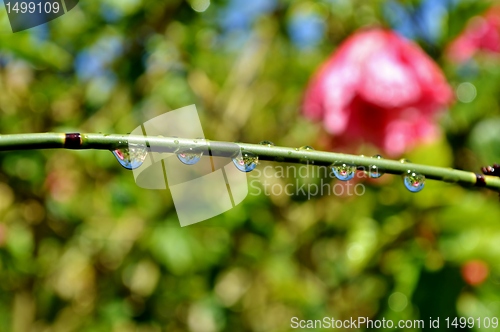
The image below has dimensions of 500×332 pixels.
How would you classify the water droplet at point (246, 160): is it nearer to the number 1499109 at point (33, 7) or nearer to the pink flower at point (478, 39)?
the number 1499109 at point (33, 7)

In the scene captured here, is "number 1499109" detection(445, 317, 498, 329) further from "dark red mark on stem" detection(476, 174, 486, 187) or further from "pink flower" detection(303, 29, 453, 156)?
"dark red mark on stem" detection(476, 174, 486, 187)

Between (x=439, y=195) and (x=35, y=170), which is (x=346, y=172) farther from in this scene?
(x=35, y=170)

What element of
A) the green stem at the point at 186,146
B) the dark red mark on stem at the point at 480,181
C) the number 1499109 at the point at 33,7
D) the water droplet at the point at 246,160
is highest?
the green stem at the point at 186,146

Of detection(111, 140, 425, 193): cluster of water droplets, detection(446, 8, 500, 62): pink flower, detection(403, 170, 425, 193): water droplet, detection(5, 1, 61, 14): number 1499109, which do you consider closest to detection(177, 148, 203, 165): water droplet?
detection(111, 140, 425, 193): cluster of water droplets

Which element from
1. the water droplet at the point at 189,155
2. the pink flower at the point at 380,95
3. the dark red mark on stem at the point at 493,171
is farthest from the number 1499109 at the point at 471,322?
the water droplet at the point at 189,155

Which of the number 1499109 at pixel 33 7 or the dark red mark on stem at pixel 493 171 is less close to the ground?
the dark red mark on stem at pixel 493 171
